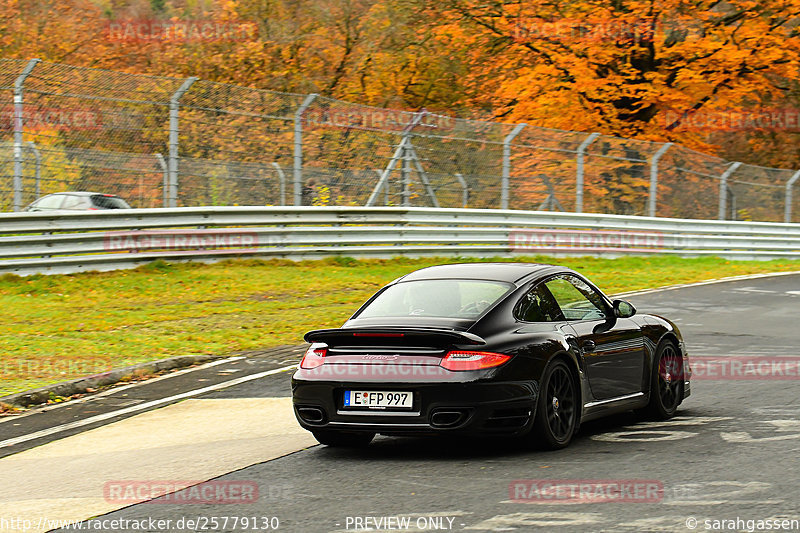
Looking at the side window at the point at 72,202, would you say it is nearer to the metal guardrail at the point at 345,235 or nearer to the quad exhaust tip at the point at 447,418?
the metal guardrail at the point at 345,235

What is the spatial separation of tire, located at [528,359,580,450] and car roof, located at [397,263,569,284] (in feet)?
2.65

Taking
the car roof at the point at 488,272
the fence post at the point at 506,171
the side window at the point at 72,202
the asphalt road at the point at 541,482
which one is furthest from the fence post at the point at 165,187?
the asphalt road at the point at 541,482

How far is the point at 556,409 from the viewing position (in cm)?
770

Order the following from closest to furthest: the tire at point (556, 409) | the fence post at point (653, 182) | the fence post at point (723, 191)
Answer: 1. the tire at point (556, 409)
2. the fence post at point (653, 182)
3. the fence post at point (723, 191)

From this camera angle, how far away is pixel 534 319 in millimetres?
7949

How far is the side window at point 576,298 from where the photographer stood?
8391mm

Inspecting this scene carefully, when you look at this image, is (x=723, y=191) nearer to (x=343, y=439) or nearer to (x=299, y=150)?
(x=299, y=150)

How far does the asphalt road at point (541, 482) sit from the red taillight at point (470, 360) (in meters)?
0.64

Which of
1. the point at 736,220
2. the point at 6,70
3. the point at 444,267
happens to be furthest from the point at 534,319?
the point at 736,220

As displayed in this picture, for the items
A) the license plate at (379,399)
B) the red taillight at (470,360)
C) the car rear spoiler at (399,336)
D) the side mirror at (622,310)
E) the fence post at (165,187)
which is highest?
the fence post at (165,187)

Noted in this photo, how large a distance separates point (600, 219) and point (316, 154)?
25.8 feet

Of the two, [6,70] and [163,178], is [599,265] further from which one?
[6,70]

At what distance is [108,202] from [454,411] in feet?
42.6

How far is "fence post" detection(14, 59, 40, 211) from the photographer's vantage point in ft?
57.1
